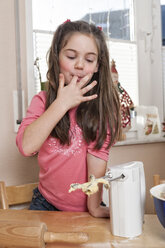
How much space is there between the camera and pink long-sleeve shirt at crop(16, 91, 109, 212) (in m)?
1.00

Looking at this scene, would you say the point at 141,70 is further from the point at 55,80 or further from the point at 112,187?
the point at 112,187

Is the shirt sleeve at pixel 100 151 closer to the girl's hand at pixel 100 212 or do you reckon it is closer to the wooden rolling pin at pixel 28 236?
the girl's hand at pixel 100 212

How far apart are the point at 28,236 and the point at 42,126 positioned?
0.33 m

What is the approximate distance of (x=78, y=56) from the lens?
3.12ft

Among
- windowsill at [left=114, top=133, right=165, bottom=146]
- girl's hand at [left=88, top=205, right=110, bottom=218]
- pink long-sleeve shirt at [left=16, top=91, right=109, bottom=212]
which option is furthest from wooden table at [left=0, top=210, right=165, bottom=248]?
windowsill at [left=114, top=133, right=165, bottom=146]

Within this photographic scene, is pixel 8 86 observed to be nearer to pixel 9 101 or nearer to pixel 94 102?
Answer: pixel 9 101

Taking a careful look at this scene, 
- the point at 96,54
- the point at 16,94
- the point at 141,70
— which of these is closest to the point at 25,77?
the point at 16,94

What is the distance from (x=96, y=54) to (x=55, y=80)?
0.17 m

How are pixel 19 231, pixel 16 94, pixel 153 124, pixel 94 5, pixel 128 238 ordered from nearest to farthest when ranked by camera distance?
1. pixel 19 231
2. pixel 128 238
3. pixel 16 94
4. pixel 94 5
5. pixel 153 124

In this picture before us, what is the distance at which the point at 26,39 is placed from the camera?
1.46 m

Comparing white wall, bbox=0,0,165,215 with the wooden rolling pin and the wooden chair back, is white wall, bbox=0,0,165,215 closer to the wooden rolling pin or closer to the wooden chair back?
the wooden chair back

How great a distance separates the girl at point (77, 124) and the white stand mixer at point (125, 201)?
15 cm

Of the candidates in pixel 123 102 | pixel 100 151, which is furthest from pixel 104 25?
pixel 100 151

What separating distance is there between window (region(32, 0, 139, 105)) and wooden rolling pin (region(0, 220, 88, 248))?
0.98m
